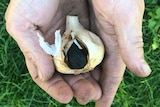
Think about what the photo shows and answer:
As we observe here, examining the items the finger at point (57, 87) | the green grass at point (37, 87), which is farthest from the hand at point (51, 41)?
the green grass at point (37, 87)

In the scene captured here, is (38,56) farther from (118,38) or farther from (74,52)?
(118,38)

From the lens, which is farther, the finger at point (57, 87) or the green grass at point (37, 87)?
the green grass at point (37, 87)

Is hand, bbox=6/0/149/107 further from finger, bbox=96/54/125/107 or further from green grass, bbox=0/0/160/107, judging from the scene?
green grass, bbox=0/0/160/107

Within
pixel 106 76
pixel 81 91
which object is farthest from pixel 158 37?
pixel 81 91

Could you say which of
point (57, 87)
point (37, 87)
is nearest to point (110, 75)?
point (57, 87)

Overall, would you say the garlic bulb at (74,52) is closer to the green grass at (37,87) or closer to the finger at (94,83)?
the finger at (94,83)

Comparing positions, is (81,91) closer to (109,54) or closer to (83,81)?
(83,81)

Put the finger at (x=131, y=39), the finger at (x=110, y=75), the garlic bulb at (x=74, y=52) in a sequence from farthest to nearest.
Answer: the finger at (x=110, y=75)
the garlic bulb at (x=74, y=52)
the finger at (x=131, y=39)
